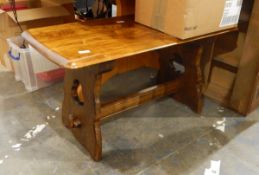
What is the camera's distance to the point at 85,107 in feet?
4.56

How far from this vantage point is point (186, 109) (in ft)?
6.31

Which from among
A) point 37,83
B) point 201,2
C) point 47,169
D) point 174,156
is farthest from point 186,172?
point 37,83

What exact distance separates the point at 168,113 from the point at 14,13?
1.41 meters

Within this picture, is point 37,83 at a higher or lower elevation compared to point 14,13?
lower

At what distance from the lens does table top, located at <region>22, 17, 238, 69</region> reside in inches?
40.6

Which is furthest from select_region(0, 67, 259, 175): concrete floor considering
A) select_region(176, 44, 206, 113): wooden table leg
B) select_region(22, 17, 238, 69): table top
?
select_region(22, 17, 238, 69): table top

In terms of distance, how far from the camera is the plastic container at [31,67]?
1.94m

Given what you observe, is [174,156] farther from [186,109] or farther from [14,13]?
[14,13]

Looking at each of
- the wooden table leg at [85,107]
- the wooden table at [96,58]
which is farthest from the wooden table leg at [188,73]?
the wooden table leg at [85,107]

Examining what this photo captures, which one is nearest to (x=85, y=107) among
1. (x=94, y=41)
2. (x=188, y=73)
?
(x=94, y=41)

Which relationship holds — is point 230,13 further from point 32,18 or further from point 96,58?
point 32,18

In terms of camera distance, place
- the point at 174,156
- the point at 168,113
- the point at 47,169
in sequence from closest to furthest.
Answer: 1. the point at 47,169
2. the point at 174,156
3. the point at 168,113

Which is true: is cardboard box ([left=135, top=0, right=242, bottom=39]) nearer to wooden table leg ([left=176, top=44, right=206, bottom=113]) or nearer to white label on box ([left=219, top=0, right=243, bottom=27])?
white label on box ([left=219, top=0, right=243, bottom=27])

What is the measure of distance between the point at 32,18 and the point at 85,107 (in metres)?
1.08
